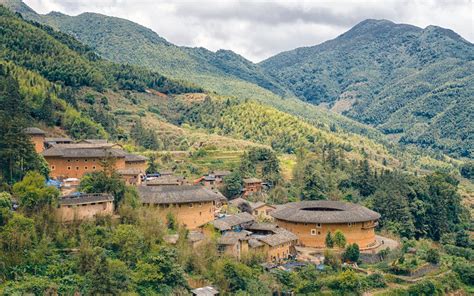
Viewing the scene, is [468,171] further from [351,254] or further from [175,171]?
[351,254]

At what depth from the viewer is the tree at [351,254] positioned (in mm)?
42562

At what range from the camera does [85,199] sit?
34125 mm

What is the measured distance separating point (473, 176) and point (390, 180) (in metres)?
58.9

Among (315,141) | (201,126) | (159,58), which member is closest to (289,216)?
(315,141)

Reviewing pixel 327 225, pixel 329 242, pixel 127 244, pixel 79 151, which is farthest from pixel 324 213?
pixel 79 151

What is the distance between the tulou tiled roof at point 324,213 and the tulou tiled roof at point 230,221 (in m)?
3.78

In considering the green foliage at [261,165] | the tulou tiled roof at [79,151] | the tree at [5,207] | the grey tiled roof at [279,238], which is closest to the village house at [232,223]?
the grey tiled roof at [279,238]

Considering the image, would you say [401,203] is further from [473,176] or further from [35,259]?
[473,176]

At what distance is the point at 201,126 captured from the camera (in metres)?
105

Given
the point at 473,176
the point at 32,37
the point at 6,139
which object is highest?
the point at 32,37

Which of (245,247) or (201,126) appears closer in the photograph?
(245,247)

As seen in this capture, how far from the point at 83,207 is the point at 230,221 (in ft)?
42.6

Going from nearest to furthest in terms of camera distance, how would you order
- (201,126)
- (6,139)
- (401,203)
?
(6,139), (401,203), (201,126)

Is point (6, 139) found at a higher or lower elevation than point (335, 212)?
A: higher
